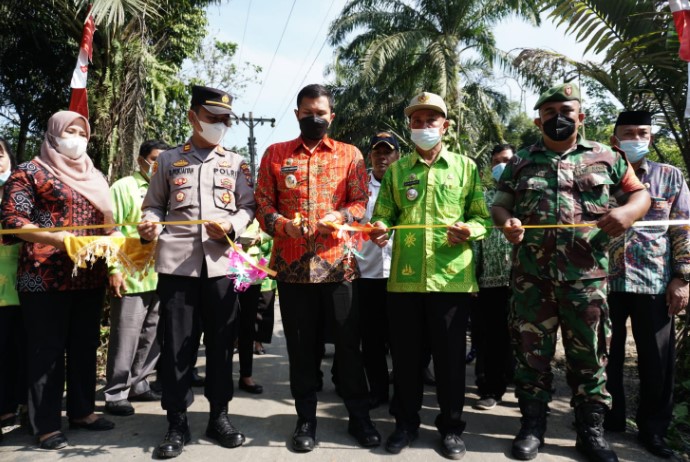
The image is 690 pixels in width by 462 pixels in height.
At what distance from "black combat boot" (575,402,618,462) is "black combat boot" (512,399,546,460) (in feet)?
0.73

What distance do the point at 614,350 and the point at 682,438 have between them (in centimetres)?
72

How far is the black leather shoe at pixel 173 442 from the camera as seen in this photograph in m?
3.12

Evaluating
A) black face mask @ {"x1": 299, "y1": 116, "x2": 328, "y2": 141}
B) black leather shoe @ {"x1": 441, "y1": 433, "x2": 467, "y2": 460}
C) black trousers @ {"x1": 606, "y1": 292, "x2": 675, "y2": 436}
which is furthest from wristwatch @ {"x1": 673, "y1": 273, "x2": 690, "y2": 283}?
black face mask @ {"x1": 299, "y1": 116, "x2": 328, "y2": 141}

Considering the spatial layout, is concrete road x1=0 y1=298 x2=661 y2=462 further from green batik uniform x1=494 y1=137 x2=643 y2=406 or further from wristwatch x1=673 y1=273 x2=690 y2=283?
wristwatch x1=673 y1=273 x2=690 y2=283

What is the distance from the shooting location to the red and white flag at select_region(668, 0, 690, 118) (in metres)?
3.83

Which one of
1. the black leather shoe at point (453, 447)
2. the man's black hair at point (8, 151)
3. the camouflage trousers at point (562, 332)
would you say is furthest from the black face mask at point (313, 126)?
the man's black hair at point (8, 151)

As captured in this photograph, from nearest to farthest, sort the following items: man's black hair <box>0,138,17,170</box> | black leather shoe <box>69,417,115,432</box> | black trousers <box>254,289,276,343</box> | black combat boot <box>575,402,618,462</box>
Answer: black combat boot <box>575,402,618,462</box>
black leather shoe <box>69,417,115,432</box>
man's black hair <box>0,138,17,170</box>
black trousers <box>254,289,276,343</box>

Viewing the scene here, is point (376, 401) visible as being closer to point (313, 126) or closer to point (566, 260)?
point (566, 260)

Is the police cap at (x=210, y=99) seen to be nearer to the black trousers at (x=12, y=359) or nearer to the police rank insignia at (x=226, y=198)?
the police rank insignia at (x=226, y=198)

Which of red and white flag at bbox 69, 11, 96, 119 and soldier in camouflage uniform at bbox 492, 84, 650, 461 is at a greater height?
red and white flag at bbox 69, 11, 96, 119

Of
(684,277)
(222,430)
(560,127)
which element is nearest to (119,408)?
(222,430)

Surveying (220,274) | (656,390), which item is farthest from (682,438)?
(220,274)

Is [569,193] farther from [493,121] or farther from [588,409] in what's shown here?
[493,121]

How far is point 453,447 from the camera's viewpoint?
10.2 ft
